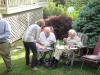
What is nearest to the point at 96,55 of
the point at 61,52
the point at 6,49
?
the point at 61,52

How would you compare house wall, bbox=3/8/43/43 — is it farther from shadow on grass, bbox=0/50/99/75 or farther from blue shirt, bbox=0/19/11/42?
blue shirt, bbox=0/19/11/42

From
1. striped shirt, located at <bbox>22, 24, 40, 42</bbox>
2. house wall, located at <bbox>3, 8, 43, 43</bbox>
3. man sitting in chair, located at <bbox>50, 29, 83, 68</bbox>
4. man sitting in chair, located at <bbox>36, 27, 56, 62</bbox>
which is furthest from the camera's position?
house wall, located at <bbox>3, 8, 43, 43</bbox>

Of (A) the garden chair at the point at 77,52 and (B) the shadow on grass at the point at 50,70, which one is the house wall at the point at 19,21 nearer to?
(B) the shadow on grass at the point at 50,70

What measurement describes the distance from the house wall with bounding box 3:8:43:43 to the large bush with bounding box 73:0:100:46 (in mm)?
4532

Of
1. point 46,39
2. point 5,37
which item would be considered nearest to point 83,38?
point 46,39

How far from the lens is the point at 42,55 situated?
401 inches

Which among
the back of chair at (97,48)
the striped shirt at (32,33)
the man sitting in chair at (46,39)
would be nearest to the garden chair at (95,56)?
the back of chair at (97,48)

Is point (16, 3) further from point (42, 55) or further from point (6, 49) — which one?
point (6, 49)

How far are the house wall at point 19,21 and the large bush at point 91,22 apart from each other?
453 cm

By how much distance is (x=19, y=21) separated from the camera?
1544 centimetres

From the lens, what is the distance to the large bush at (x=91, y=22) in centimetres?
986

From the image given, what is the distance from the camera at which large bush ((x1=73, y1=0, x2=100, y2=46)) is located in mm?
9859

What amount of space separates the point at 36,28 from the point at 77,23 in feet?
6.46

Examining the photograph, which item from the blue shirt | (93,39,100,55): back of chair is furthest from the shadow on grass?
the blue shirt
